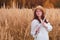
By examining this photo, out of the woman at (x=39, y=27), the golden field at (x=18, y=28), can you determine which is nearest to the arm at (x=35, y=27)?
the woman at (x=39, y=27)

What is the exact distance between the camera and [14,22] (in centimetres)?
459

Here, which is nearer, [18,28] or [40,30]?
[40,30]

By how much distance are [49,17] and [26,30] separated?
87 cm

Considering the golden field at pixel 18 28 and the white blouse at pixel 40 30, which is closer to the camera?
the white blouse at pixel 40 30

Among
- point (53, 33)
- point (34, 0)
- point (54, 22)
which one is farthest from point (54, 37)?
point (34, 0)

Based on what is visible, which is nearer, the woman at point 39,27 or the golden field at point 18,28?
the woman at point 39,27

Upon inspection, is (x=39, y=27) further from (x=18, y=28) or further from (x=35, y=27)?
(x=18, y=28)

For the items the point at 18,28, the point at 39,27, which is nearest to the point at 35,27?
the point at 39,27

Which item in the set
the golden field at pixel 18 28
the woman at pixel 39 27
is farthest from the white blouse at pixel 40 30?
the golden field at pixel 18 28

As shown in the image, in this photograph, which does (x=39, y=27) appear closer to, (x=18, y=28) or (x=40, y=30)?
(x=40, y=30)

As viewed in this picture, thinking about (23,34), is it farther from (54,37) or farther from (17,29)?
(54,37)

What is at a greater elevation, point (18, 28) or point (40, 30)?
point (40, 30)

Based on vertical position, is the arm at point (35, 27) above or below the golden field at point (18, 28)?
above

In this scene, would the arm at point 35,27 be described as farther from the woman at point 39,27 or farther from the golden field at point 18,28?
the golden field at point 18,28
